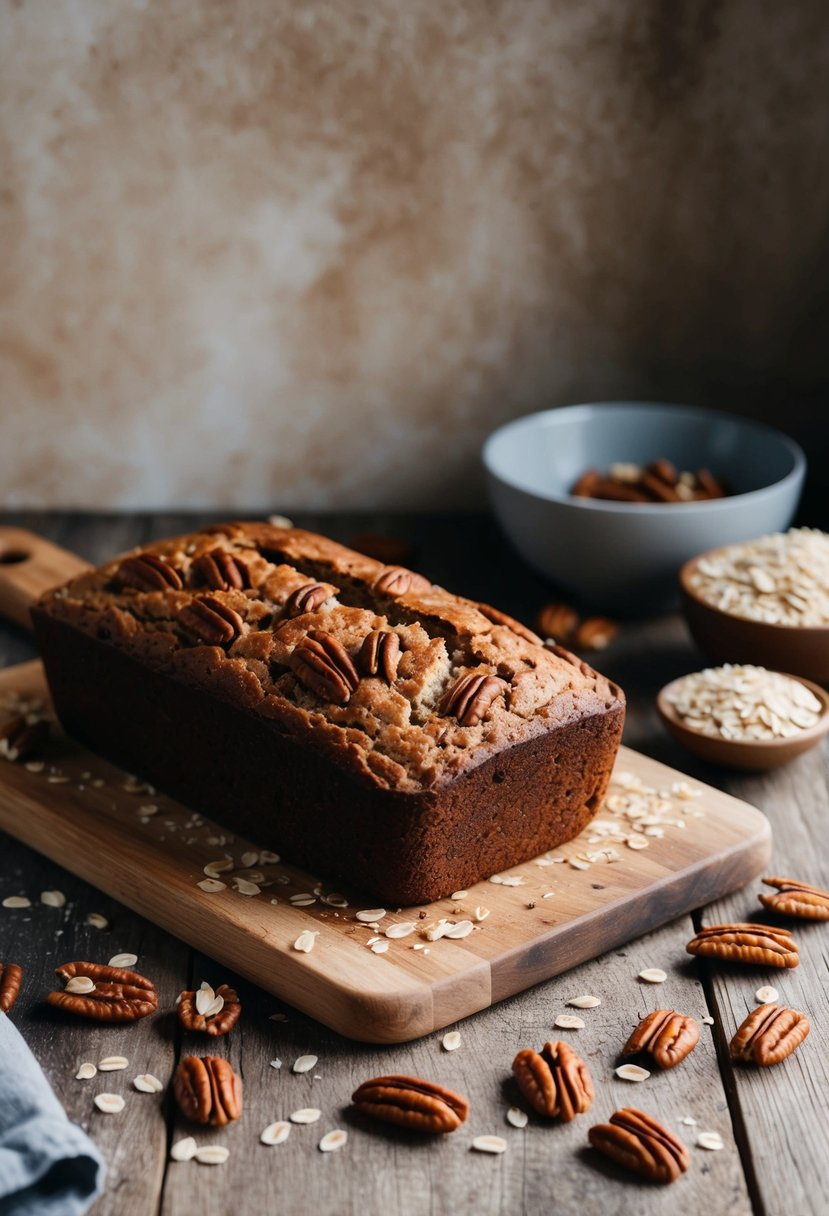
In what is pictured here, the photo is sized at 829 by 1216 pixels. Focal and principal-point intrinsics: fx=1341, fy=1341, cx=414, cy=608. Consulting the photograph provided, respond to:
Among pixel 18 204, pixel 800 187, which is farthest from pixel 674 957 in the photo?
pixel 18 204

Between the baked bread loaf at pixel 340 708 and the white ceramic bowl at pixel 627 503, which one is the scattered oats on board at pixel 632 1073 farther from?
the white ceramic bowl at pixel 627 503

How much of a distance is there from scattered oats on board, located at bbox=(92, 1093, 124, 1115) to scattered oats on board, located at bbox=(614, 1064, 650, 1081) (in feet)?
1.67

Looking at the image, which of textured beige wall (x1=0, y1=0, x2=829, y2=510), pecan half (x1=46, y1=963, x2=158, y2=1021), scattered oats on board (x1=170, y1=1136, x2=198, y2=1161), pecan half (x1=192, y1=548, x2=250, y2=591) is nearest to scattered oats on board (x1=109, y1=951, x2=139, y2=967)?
pecan half (x1=46, y1=963, x2=158, y2=1021)

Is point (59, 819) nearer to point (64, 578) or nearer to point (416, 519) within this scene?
point (64, 578)

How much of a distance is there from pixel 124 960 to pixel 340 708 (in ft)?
1.27

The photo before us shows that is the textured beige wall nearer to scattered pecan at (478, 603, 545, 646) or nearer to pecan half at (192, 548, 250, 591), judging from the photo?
pecan half at (192, 548, 250, 591)

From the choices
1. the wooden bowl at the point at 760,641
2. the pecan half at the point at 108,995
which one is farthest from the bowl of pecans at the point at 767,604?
the pecan half at the point at 108,995

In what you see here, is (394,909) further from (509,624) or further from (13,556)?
(13,556)

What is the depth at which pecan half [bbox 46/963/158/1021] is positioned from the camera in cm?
146

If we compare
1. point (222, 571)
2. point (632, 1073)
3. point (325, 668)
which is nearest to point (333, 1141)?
point (632, 1073)

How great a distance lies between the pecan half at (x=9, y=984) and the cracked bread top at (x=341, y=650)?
1.33 feet

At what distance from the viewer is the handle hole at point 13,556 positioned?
99.4 inches

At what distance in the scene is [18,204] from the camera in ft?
9.13

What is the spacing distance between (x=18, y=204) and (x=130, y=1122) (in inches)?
80.9
